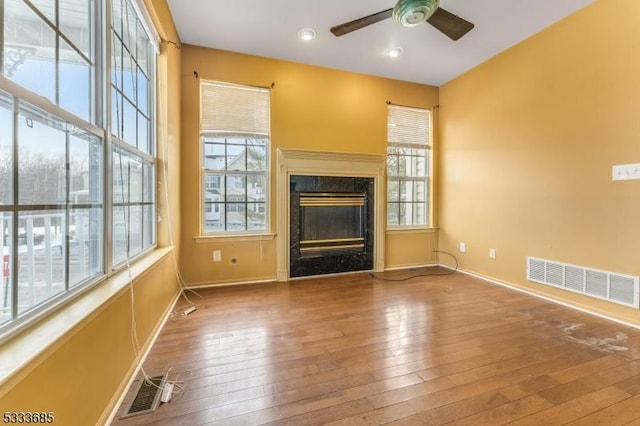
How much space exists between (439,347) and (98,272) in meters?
2.24

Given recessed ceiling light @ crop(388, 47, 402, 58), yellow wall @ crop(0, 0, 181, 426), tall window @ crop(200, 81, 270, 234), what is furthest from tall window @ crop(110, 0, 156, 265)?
recessed ceiling light @ crop(388, 47, 402, 58)

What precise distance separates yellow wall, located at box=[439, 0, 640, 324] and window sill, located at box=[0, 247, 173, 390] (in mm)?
3815

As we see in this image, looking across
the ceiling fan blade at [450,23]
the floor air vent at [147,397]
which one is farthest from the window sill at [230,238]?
the ceiling fan blade at [450,23]

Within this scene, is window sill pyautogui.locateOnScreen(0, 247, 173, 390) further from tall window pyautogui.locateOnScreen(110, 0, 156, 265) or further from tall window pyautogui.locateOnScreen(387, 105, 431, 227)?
tall window pyautogui.locateOnScreen(387, 105, 431, 227)

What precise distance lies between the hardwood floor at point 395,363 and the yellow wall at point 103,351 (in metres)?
0.17

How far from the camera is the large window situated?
3.22 ft

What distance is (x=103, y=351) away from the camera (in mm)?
1343

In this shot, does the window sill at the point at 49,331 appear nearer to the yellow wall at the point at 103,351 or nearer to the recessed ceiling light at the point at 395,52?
the yellow wall at the point at 103,351

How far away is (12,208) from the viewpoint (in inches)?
38.8

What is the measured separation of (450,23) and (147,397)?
3477mm

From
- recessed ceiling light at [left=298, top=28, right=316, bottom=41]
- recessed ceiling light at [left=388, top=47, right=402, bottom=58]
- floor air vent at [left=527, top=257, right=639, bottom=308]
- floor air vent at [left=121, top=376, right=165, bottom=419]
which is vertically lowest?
floor air vent at [left=121, top=376, right=165, bottom=419]

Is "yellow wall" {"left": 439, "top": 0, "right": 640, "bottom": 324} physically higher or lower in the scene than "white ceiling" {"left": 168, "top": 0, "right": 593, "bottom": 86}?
lower

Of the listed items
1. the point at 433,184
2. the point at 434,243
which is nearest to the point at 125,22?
the point at 433,184

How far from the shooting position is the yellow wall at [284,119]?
3334mm
